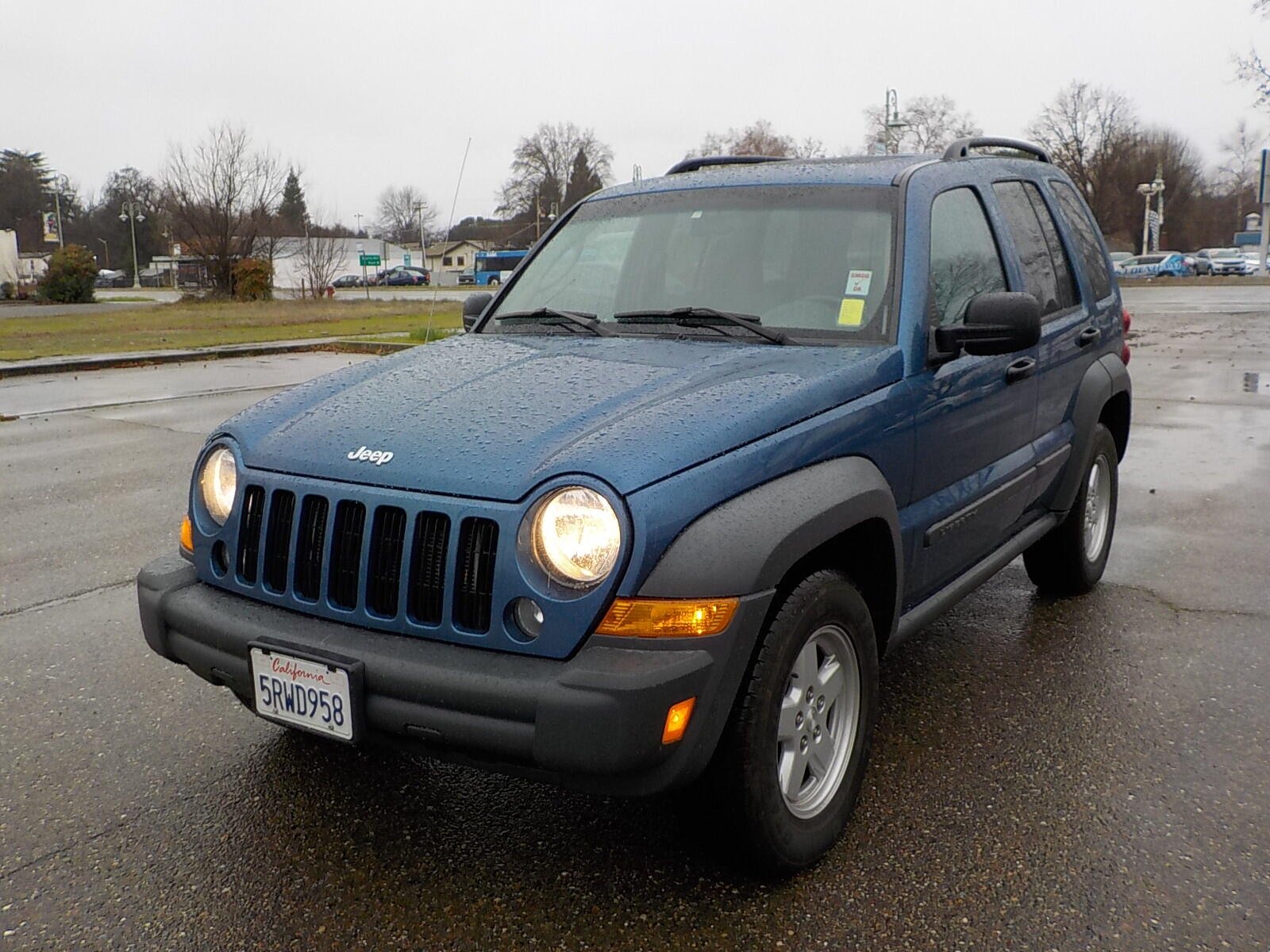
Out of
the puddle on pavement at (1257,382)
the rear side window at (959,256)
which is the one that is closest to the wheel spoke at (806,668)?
the rear side window at (959,256)

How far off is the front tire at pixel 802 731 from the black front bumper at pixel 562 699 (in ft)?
0.35

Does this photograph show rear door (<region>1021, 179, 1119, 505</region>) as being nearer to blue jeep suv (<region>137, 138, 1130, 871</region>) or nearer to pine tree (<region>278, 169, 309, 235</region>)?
blue jeep suv (<region>137, 138, 1130, 871</region>)

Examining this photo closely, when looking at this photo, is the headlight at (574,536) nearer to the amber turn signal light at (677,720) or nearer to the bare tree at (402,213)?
the amber turn signal light at (677,720)

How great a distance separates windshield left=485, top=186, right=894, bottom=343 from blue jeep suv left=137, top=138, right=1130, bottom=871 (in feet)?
0.04

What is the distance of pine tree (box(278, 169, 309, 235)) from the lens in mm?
45375

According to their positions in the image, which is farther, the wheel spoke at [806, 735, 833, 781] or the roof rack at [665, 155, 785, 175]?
the roof rack at [665, 155, 785, 175]

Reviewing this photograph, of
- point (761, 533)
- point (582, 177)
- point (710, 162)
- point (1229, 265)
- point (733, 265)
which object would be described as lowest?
point (761, 533)

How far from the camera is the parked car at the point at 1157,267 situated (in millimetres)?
58344

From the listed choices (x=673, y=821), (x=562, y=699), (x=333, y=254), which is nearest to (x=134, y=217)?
(x=333, y=254)

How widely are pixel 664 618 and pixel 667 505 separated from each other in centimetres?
25

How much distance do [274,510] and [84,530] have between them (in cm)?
430

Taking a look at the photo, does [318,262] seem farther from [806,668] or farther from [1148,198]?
[1148,198]

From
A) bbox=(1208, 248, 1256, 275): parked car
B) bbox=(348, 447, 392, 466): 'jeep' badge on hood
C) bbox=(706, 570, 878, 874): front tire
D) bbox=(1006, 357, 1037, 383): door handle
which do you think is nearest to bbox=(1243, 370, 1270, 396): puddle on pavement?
bbox=(1006, 357, 1037, 383): door handle

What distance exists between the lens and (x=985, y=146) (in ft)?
15.3
